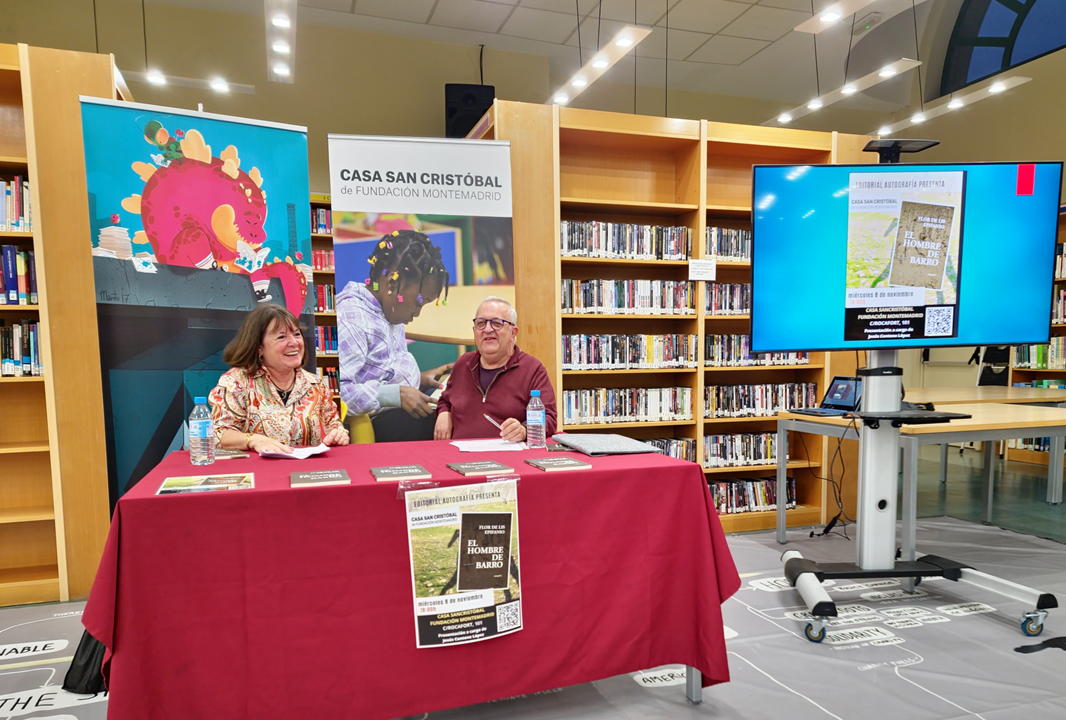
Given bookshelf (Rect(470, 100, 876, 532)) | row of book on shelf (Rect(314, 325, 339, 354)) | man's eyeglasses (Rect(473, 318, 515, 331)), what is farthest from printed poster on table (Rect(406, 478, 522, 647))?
row of book on shelf (Rect(314, 325, 339, 354))

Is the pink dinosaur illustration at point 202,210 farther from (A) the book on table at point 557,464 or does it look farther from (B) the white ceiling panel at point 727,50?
(B) the white ceiling panel at point 727,50

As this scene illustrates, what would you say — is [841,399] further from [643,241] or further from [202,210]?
[202,210]

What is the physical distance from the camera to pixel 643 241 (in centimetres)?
410

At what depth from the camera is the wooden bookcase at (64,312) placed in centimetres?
293

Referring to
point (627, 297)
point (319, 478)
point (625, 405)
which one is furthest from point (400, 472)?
point (627, 297)

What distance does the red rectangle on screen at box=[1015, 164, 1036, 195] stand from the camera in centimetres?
252

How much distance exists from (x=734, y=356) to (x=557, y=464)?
9.24 feet

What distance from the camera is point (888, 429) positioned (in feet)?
8.75

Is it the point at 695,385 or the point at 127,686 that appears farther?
the point at 695,385

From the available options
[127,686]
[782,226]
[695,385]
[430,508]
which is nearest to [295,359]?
[430,508]

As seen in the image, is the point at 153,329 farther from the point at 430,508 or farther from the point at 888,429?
the point at 888,429

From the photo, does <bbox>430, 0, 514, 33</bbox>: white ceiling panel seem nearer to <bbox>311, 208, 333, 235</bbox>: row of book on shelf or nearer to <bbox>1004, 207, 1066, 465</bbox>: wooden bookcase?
<bbox>311, 208, 333, 235</bbox>: row of book on shelf

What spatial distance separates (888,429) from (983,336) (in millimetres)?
547

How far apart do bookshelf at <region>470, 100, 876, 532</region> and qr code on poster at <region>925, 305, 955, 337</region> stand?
1662 millimetres
